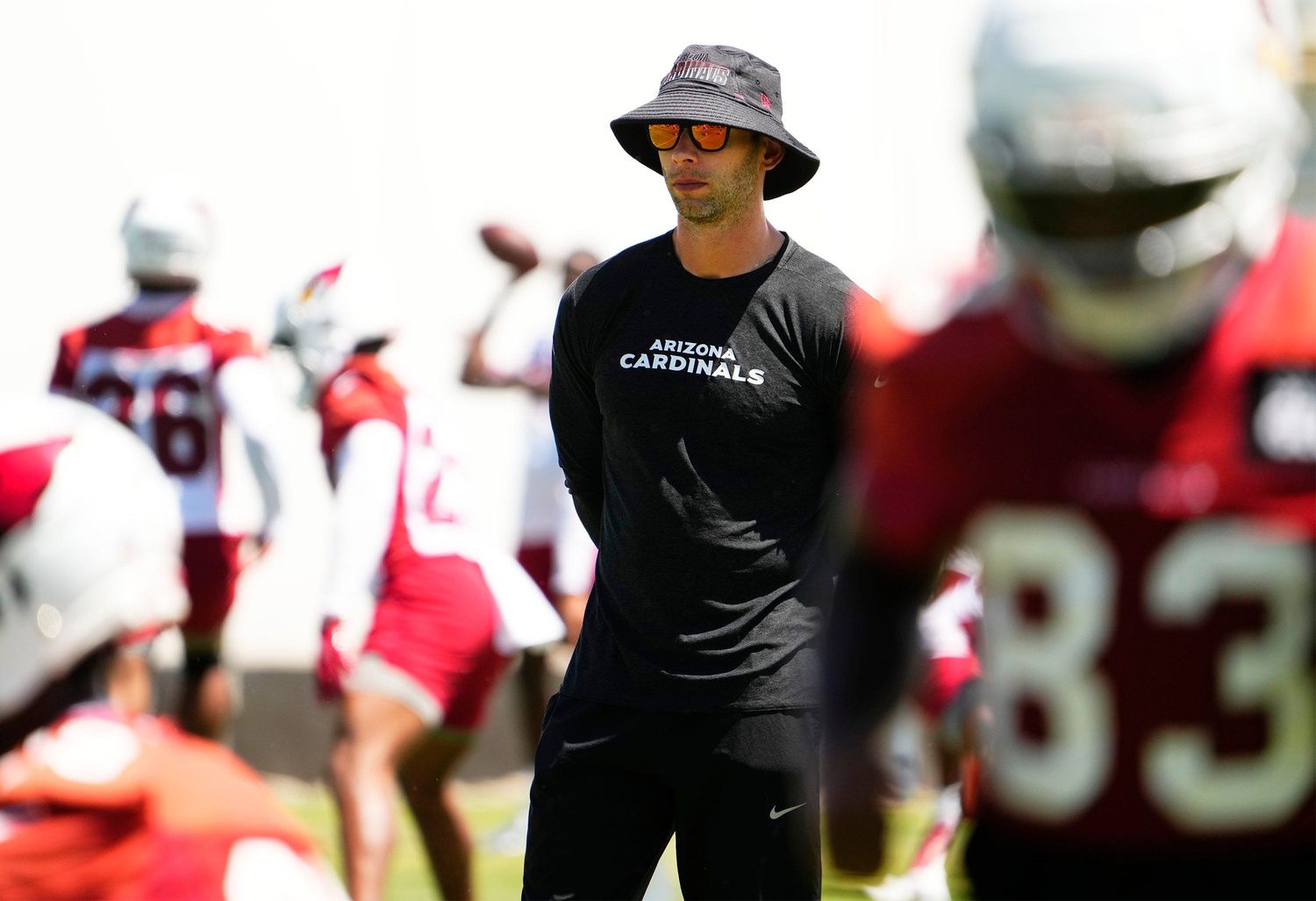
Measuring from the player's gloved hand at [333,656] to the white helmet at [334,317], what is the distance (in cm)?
78

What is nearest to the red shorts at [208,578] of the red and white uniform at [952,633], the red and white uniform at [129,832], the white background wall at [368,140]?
the white background wall at [368,140]

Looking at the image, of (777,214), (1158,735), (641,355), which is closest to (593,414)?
(641,355)

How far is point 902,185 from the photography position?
352 inches

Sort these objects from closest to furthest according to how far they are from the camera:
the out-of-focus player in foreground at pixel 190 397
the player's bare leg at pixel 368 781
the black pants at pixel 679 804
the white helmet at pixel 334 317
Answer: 1. the black pants at pixel 679 804
2. the player's bare leg at pixel 368 781
3. the white helmet at pixel 334 317
4. the out-of-focus player in foreground at pixel 190 397

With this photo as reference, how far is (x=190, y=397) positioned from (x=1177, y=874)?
17.2 feet

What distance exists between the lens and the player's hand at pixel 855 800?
8.29ft

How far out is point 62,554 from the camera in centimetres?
249

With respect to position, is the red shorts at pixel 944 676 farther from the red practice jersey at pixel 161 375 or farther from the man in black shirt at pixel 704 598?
the red practice jersey at pixel 161 375

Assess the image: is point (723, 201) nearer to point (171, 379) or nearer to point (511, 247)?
point (171, 379)

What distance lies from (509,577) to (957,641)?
1228 millimetres

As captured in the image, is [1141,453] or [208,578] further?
[208,578]

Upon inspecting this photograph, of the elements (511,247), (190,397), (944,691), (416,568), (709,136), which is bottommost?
(944,691)

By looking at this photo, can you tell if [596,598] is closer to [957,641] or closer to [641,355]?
[641,355]

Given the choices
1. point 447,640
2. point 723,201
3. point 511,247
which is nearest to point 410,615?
point 447,640
